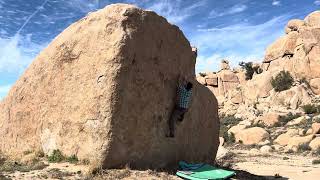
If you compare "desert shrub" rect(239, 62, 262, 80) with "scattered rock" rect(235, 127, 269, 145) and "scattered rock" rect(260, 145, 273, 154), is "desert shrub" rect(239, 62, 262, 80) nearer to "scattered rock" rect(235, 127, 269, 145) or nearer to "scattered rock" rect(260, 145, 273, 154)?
"scattered rock" rect(235, 127, 269, 145)

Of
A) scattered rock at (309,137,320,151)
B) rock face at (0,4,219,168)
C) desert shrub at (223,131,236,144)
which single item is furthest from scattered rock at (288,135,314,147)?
rock face at (0,4,219,168)

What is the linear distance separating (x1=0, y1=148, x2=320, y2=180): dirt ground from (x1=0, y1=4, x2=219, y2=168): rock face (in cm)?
43

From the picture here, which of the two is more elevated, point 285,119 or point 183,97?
point 285,119

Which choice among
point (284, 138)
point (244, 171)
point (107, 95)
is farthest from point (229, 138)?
point (107, 95)

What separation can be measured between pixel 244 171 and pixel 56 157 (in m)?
7.68

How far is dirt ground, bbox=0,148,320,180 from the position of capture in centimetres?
912

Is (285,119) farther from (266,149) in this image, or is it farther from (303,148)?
(303,148)

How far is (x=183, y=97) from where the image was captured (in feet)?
38.7

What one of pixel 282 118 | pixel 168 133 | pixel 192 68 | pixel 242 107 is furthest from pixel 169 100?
pixel 242 107

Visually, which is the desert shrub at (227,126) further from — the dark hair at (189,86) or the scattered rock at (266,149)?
the dark hair at (189,86)

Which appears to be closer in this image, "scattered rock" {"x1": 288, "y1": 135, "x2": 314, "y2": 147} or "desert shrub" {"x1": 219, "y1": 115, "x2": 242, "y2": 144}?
"scattered rock" {"x1": 288, "y1": 135, "x2": 314, "y2": 147}

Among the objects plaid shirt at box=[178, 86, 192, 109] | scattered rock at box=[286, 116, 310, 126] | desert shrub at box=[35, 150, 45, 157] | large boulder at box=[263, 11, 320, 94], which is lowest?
desert shrub at box=[35, 150, 45, 157]

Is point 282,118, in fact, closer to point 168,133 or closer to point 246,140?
point 246,140

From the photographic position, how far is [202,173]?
10773mm
